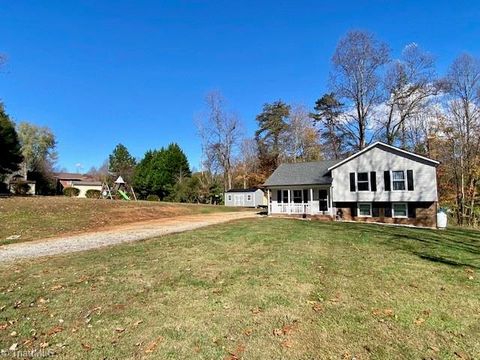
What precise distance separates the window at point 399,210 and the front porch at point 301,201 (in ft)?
14.3

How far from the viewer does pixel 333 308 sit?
17.2ft

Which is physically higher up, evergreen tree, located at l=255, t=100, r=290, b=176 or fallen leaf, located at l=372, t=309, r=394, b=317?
evergreen tree, located at l=255, t=100, r=290, b=176

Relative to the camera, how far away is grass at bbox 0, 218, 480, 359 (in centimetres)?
408

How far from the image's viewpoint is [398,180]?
856 inches

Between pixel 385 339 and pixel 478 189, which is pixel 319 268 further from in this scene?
pixel 478 189

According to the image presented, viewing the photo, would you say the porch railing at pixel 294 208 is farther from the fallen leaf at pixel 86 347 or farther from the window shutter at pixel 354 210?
the fallen leaf at pixel 86 347

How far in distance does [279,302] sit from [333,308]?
0.88 meters

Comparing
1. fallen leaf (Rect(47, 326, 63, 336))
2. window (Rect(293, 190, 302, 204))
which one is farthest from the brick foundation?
fallen leaf (Rect(47, 326, 63, 336))

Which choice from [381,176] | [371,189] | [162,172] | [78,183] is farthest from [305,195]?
[78,183]

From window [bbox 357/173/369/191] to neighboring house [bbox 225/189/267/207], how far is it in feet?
62.0

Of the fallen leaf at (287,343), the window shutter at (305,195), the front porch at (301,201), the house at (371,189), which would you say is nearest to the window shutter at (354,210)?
the house at (371,189)

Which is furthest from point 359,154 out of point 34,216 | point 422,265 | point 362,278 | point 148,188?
point 148,188

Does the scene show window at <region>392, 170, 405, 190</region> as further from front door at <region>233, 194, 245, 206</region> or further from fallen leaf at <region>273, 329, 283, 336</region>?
front door at <region>233, 194, 245, 206</region>

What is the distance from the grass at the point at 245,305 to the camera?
408 centimetres
